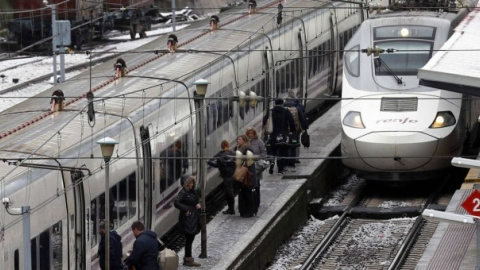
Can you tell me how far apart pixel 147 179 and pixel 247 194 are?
6.71 feet

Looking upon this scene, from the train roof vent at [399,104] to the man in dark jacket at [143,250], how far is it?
290 inches

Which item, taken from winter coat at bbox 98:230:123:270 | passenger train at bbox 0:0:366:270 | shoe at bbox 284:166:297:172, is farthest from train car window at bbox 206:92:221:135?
winter coat at bbox 98:230:123:270

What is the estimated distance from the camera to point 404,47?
24016 millimetres

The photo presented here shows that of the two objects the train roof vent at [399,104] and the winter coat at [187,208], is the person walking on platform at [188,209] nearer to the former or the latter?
the winter coat at [187,208]

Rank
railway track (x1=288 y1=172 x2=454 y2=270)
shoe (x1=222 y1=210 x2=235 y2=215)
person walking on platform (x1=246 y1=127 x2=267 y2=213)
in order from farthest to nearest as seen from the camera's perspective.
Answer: shoe (x1=222 y1=210 x2=235 y2=215) → person walking on platform (x1=246 y1=127 x2=267 y2=213) → railway track (x1=288 y1=172 x2=454 y2=270)

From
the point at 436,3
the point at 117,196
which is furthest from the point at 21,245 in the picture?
the point at 436,3

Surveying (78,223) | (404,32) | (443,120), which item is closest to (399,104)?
(443,120)

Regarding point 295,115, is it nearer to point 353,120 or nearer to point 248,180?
point 353,120

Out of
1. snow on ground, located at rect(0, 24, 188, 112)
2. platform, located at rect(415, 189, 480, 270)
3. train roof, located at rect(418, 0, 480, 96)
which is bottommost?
snow on ground, located at rect(0, 24, 188, 112)

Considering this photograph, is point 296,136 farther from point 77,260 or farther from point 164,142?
point 77,260

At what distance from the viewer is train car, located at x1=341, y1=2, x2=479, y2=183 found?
73.7ft

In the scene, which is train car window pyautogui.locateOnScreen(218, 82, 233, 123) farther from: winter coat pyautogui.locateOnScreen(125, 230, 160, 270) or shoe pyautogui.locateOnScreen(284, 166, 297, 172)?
winter coat pyautogui.locateOnScreen(125, 230, 160, 270)

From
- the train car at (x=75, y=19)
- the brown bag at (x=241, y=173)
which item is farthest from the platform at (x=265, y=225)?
the train car at (x=75, y=19)

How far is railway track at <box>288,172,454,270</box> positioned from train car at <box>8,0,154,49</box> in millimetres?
20323
